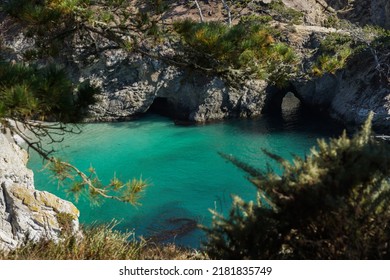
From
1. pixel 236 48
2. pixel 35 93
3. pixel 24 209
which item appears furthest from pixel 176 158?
pixel 35 93

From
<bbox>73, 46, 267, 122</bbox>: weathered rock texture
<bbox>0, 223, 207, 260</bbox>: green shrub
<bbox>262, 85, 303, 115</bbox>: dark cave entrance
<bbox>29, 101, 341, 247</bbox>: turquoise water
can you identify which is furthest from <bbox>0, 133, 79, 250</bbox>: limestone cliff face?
<bbox>262, 85, 303, 115</bbox>: dark cave entrance

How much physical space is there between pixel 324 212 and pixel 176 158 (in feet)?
51.3

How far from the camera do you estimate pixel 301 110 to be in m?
28.6

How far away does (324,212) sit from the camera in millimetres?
3338

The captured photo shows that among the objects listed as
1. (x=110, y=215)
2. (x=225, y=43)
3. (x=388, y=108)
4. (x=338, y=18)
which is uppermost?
(x=338, y=18)

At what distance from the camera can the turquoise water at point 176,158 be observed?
1316cm

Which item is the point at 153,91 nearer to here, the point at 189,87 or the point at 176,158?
the point at 189,87

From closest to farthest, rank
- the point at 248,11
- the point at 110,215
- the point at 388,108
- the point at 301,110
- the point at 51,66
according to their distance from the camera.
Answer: the point at 51,66, the point at 110,215, the point at 388,108, the point at 301,110, the point at 248,11

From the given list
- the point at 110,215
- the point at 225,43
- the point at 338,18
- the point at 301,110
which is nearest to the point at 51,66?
the point at 225,43

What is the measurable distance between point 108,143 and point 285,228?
1861 cm

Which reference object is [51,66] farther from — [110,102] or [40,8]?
[110,102]

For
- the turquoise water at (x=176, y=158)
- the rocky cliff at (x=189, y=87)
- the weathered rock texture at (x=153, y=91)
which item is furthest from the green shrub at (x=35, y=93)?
the weathered rock texture at (x=153, y=91)

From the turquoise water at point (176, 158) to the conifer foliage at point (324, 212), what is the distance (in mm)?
7084

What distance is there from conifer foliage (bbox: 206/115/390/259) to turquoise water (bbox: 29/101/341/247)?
708 centimetres
